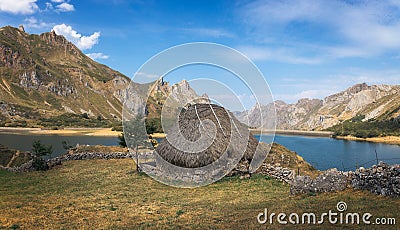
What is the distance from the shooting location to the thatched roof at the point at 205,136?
72.3ft

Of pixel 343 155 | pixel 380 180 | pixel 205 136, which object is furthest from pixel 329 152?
pixel 380 180

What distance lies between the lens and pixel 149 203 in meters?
16.2

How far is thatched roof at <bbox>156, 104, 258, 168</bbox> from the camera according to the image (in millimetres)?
22047

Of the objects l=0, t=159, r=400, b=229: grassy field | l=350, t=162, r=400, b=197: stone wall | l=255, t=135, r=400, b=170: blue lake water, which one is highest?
l=350, t=162, r=400, b=197: stone wall

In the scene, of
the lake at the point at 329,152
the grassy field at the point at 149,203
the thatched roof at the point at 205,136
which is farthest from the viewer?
the lake at the point at 329,152

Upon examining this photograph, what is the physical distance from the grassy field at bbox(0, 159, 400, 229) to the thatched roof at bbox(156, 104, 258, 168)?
2159 millimetres

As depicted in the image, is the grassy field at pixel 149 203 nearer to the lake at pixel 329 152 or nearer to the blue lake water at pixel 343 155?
the blue lake water at pixel 343 155

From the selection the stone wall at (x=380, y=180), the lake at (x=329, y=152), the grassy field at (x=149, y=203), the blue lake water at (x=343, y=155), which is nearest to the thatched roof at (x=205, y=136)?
the grassy field at (x=149, y=203)

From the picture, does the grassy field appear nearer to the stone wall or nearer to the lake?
the stone wall

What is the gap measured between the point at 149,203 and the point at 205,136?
8.06 meters

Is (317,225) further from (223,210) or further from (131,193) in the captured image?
(131,193)

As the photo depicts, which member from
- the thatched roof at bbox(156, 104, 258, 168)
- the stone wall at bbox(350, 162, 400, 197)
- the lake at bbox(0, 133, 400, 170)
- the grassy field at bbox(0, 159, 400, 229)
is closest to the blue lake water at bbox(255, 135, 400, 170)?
the lake at bbox(0, 133, 400, 170)

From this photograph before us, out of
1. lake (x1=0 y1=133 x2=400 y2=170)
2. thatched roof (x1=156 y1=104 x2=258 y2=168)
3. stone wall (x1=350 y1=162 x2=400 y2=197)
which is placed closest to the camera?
stone wall (x1=350 y1=162 x2=400 y2=197)

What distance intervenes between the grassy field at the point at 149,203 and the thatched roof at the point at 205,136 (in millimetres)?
2159
